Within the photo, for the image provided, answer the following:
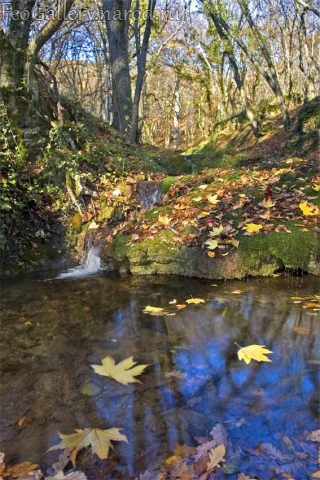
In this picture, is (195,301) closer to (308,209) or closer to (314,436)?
(314,436)

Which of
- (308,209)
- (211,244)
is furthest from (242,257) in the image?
(308,209)

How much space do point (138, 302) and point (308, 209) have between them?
2.77 metres

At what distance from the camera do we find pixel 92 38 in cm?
2033

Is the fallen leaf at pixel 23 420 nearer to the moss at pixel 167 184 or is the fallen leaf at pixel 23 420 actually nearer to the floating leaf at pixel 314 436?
the floating leaf at pixel 314 436

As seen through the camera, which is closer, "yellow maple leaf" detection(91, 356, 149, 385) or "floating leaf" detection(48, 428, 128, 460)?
"floating leaf" detection(48, 428, 128, 460)

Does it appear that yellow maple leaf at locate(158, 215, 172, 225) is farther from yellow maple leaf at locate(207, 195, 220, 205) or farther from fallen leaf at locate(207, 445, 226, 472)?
fallen leaf at locate(207, 445, 226, 472)

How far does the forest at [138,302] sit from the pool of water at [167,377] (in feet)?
0.04

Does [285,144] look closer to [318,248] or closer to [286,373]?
[318,248]

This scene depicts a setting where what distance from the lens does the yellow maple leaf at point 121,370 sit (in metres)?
2.53

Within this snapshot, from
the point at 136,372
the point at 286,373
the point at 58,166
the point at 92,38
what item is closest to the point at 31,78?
the point at 58,166

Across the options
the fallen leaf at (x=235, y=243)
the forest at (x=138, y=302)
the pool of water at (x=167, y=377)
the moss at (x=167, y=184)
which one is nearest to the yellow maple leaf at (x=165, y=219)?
the forest at (x=138, y=302)

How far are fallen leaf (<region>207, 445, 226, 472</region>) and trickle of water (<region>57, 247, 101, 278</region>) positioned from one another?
3.96m

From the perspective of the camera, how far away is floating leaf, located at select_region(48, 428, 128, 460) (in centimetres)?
188

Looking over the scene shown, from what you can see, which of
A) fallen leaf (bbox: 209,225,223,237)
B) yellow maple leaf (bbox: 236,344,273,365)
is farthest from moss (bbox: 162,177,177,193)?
yellow maple leaf (bbox: 236,344,273,365)
